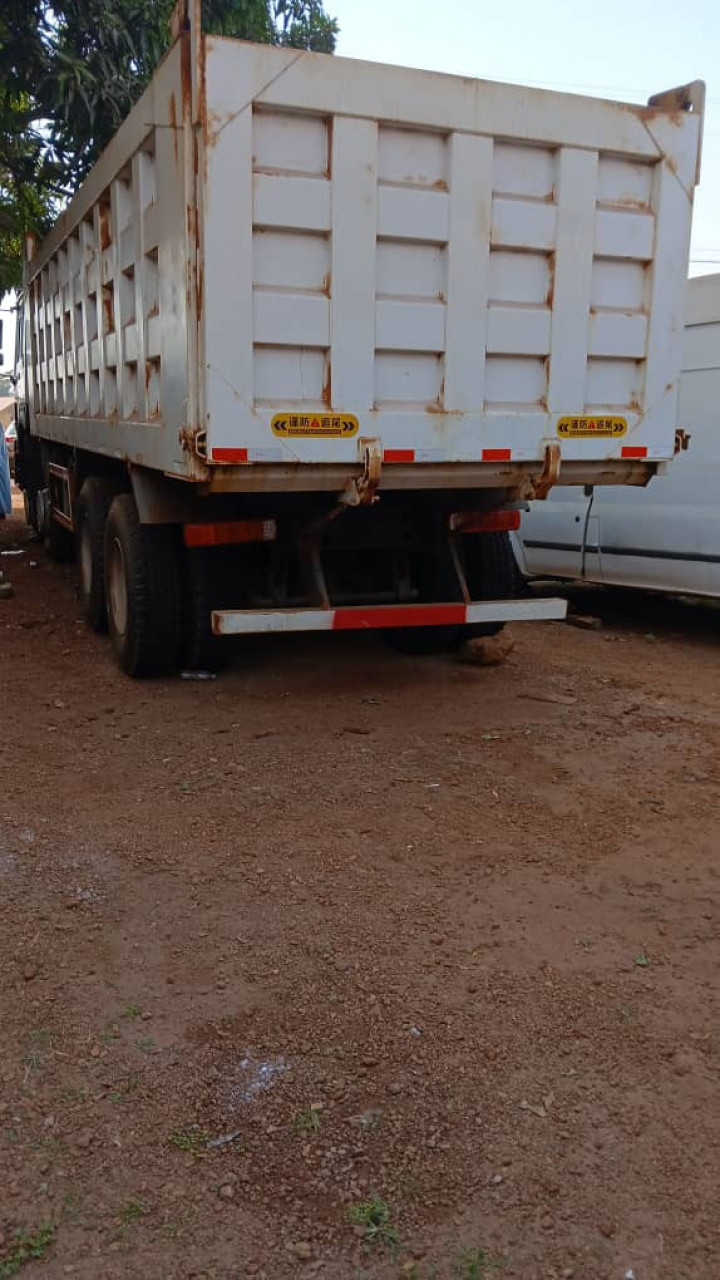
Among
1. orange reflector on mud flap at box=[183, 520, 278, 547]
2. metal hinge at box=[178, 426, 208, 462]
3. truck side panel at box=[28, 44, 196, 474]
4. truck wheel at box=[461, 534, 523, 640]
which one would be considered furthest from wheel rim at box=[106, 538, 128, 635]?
truck wheel at box=[461, 534, 523, 640]

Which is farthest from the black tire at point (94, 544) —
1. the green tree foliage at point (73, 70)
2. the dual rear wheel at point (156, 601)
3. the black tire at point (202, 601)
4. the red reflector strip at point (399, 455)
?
the green tree foliage at point (73, 70)

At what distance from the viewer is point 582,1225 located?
2199 mm

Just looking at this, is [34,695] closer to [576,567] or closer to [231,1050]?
[231,1050]

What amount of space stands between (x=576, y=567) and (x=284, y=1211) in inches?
265

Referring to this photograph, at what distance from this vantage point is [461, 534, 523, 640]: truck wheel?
6.60 m

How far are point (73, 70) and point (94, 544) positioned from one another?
5.62 m

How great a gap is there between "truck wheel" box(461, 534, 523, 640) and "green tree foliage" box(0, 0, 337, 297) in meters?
6.84

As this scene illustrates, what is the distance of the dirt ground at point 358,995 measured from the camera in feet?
7.25

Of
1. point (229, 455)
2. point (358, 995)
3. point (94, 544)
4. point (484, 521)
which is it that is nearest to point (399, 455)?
point (229, 455)

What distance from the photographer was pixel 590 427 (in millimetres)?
5422

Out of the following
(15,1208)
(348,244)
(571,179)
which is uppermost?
(571,179)

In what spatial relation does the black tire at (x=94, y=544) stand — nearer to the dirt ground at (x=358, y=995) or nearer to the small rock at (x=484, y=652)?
the dirt ground at (x=358, y=995)

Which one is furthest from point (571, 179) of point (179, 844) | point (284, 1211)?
point (284, 1211)

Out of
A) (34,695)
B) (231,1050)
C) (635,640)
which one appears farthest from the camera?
(635,640)
